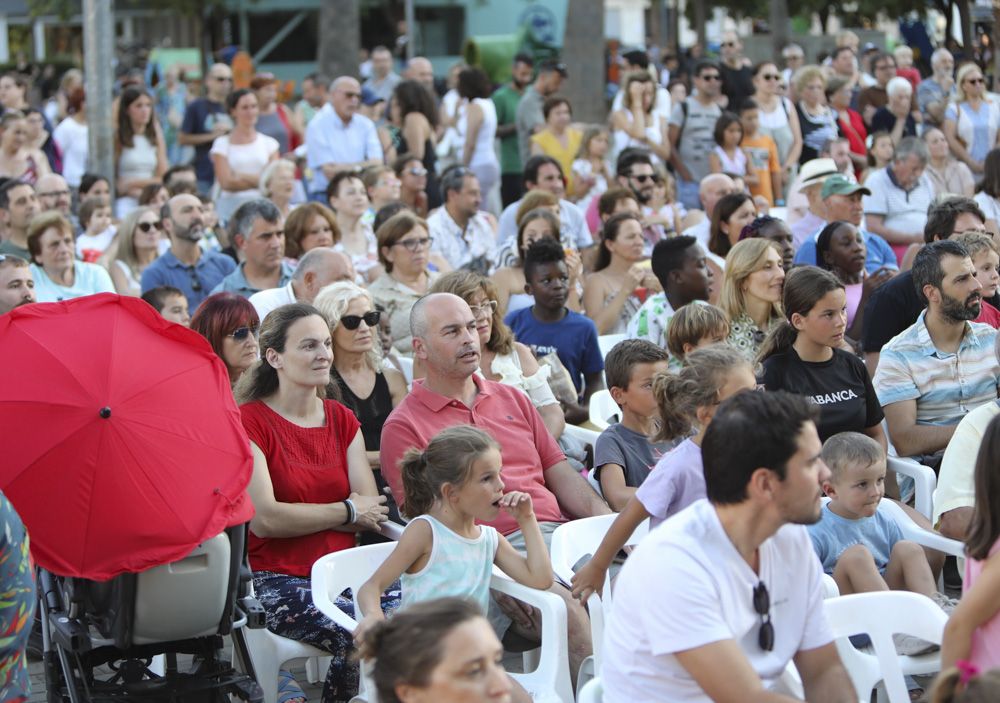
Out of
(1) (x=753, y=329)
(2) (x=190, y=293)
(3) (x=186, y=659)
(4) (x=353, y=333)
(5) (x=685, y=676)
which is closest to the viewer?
(5) (x=685, y=676)

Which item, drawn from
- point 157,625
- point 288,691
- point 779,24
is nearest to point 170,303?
point 288,691

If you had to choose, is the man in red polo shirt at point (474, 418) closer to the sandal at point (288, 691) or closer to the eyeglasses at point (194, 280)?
the sandal at point (288, 691)

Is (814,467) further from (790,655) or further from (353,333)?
(353,333)

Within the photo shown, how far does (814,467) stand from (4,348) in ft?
7.79

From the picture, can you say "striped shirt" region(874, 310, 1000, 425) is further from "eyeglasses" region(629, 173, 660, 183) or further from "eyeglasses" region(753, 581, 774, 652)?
"eyeglasses" region(629, 173, 660, 183)

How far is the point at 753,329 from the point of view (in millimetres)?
6816

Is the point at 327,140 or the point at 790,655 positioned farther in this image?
the point at 327,140

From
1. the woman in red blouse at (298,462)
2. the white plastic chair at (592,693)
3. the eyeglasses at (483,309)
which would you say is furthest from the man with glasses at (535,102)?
the white plastic chair at (592,693)

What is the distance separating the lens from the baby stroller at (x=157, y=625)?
163 inches

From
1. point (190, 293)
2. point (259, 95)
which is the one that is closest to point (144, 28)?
point (259, 95)

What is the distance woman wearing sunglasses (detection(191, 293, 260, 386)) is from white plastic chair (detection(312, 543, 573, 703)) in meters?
1.37

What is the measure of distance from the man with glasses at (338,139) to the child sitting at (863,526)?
7424 mm

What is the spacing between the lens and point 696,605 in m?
3.16

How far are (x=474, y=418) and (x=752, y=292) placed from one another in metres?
1.96
